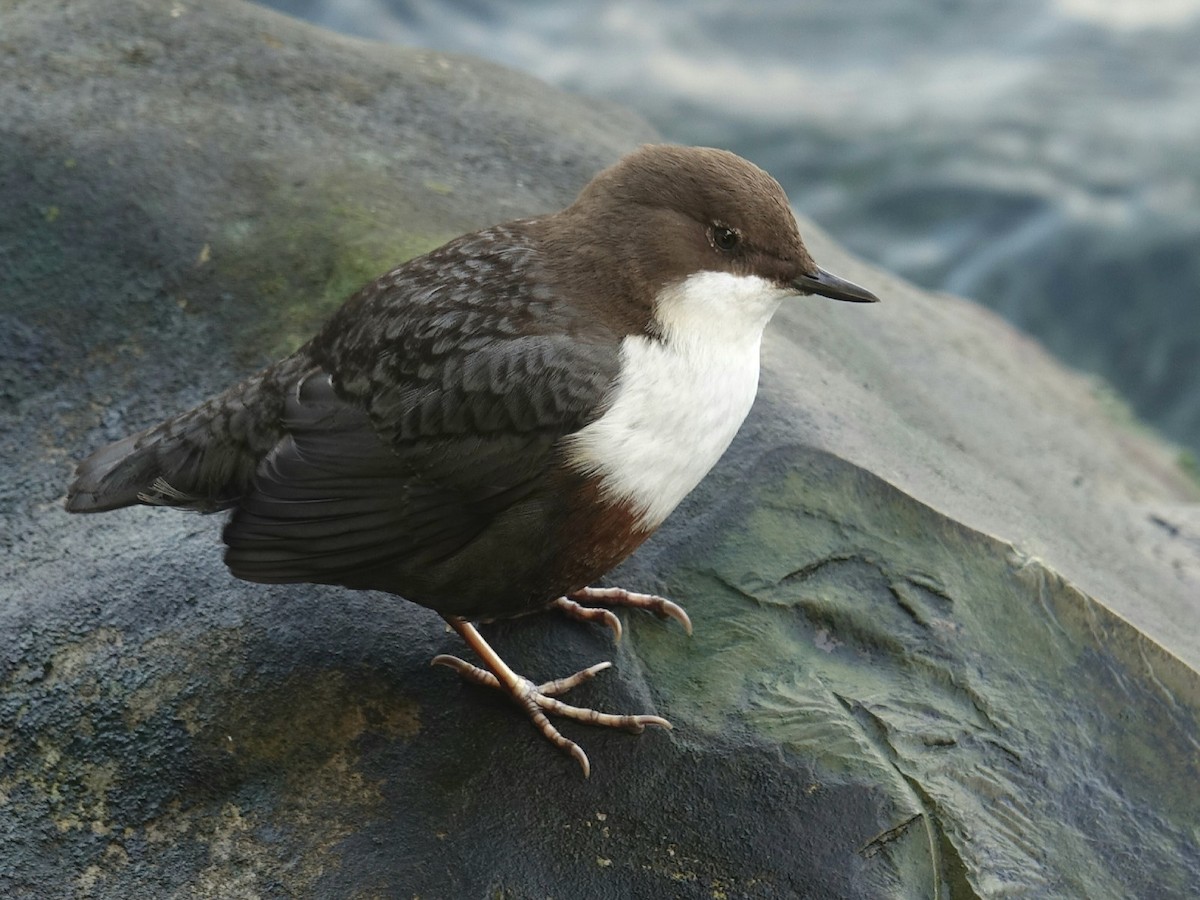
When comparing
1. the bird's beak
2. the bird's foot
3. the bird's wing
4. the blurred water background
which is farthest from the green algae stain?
the blurred water background

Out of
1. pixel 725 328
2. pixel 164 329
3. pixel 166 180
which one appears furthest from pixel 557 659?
pixel 166 180

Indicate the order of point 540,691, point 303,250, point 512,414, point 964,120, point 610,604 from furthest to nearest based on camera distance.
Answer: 1. point 964,120
2. point 303,250
3. point 610,604
4. point 540,691
5. point 512,414

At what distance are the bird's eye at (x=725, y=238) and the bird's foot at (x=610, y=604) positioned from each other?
81cm

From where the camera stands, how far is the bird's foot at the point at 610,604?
3061 millimetres

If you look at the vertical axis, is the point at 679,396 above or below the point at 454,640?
above

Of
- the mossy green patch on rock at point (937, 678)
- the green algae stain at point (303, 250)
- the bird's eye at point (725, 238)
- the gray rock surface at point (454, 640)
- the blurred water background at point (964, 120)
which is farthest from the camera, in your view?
the blurred water background at point (964, 120)

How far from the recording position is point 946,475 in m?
3.74

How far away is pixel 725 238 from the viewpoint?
2.89 metres

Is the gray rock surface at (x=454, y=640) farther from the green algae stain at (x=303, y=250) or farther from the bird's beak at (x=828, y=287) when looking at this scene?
the bird's beak at (x=828, y=287)

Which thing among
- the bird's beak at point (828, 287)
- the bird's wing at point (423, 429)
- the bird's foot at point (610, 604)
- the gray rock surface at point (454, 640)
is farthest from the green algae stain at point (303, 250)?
the bird's beak at point (828, 287)

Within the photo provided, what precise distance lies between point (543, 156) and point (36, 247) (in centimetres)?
163

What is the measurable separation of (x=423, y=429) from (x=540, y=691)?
0.62 meters

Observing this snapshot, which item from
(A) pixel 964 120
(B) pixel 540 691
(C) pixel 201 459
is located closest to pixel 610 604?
(B) pixel 540 691

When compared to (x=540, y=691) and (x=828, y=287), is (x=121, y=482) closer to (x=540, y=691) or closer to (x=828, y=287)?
(x=540, y=691)
